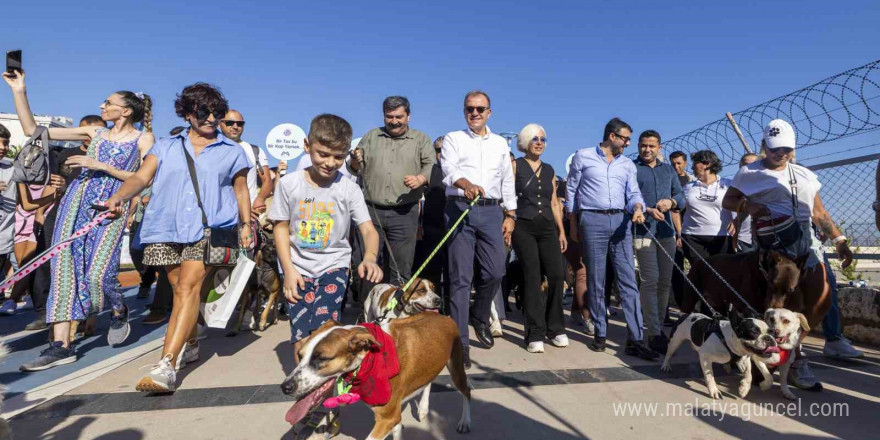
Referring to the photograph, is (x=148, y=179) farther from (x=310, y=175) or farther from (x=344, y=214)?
(x=344, y=214)

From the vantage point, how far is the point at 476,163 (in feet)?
14.3

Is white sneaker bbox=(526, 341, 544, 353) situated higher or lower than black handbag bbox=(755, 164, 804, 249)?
lower

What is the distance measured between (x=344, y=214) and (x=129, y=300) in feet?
21.1

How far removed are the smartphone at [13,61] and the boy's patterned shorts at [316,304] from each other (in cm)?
295

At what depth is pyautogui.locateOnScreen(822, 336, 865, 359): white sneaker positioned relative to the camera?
4.27m

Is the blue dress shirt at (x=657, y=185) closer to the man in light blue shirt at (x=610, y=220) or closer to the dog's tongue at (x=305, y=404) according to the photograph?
the man in light blue shirt at (x=610, y=220)

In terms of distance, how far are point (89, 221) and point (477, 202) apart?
3.41 m

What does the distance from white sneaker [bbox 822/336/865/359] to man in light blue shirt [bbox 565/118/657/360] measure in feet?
5.50

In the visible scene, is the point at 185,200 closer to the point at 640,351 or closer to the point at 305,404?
the point at 305,404

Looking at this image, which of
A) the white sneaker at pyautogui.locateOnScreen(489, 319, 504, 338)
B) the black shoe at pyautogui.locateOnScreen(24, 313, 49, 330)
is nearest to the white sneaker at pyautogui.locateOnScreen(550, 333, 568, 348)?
the white sneaker at pyautogui.locateOnScreen(489, 319, 504, 338)

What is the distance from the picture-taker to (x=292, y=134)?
1020 cm

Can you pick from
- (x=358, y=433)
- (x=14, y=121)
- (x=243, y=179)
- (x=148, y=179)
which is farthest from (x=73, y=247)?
(x=14, y=121)

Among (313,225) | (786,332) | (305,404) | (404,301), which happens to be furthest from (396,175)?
(786,332)

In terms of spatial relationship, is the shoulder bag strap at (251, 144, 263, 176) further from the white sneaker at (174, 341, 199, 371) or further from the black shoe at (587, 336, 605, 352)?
the black shoe at (587, 336, 605, 352)
